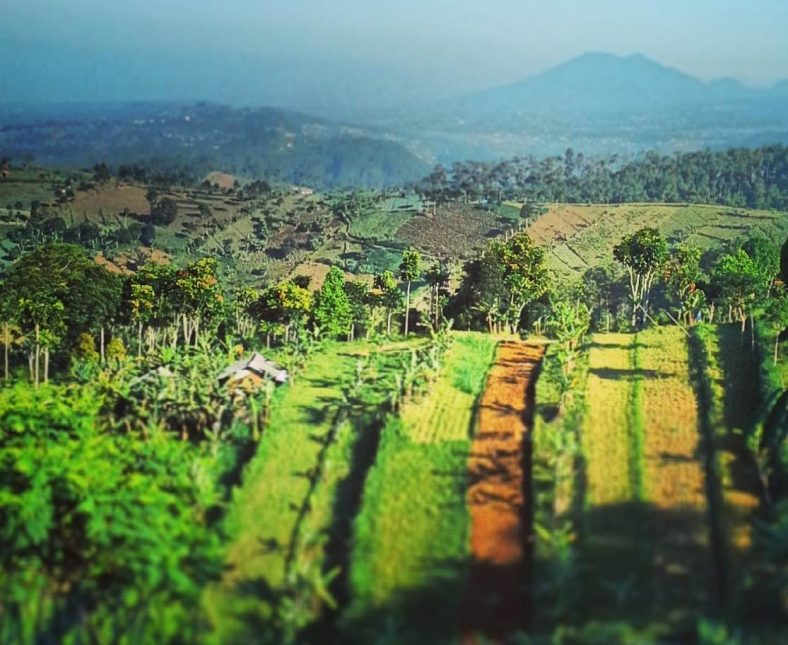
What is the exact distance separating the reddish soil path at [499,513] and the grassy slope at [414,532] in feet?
0.88

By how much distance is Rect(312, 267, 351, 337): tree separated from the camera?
32.6 meters

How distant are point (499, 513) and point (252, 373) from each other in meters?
10.9

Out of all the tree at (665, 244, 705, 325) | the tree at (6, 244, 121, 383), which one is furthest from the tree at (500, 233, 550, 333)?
the tree at (6, 244, 121, 383)

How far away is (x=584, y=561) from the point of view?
15.1 metres

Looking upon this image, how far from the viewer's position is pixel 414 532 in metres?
16.3

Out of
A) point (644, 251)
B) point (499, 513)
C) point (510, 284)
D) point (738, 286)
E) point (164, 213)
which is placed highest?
point (644, 251)

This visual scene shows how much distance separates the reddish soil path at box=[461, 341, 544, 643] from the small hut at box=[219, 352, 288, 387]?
6.20 meters

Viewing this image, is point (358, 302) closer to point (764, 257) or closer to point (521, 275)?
point (521, 275)

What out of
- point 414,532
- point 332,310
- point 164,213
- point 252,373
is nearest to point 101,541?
point 414,532

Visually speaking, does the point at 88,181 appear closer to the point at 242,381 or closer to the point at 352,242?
the point at 352,242

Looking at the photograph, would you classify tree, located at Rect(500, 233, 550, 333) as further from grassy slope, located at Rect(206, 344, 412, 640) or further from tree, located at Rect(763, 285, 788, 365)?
grassy slope, located at Rect(206, 344, 412, 640)

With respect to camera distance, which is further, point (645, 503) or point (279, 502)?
point (279, 502)

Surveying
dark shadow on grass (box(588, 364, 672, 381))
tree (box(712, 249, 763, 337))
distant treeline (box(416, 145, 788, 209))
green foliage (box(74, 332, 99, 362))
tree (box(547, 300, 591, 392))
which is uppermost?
distant treeline (box(416, 145, 788, 209))

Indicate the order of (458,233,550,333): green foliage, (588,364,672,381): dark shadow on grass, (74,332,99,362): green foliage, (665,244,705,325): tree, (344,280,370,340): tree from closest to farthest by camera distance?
1. (588,364,672,381): dark shadow on grass
2. (74,332,99,362): green foliage
3. (458,233,550,333): green foliage
4. (344,280,370,340): tree
5. (665,244,705,325): tree
